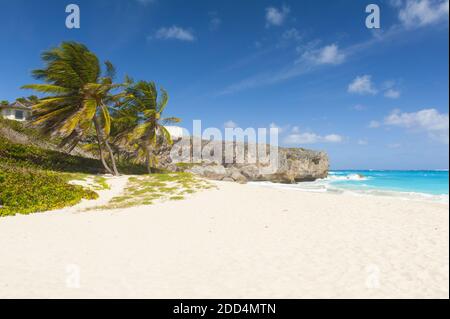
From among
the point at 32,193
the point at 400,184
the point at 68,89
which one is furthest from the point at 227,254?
the point at 400,184

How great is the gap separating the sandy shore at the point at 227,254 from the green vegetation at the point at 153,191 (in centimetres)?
205

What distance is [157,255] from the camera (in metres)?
5.77

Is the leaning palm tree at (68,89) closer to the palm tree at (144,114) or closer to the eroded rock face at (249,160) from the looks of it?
the palm tree at (144,114)

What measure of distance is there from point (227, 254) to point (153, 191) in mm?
10007

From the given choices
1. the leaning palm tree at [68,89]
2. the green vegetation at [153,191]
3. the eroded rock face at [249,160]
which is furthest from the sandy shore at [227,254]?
the eroded rock face at [249,160]

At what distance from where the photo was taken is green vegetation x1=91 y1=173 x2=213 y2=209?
40.0 ft

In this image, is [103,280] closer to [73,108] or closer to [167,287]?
[167,287]

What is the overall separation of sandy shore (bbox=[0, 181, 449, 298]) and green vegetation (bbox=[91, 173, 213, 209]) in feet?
6.71

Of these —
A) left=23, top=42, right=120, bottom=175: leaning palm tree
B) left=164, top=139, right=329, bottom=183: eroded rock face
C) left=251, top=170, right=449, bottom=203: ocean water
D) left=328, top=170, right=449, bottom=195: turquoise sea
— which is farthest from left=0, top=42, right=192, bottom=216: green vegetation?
left=328, top=170, right=449, bottom=195: turquoise sea

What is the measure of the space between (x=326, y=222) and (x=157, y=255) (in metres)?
5.84

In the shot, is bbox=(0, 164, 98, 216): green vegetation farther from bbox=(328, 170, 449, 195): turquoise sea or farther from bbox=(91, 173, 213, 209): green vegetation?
bbox=(328, 170, 449, 195): turquoise sea

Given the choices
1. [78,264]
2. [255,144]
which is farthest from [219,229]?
[255,144]

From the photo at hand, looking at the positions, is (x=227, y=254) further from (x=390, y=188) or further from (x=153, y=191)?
(x=390, y=188)
